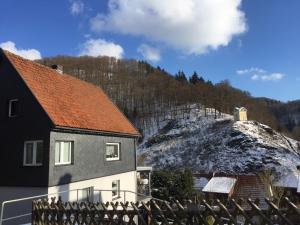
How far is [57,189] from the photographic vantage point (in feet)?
52.5

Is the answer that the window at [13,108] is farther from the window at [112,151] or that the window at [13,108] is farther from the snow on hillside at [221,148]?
the snow on hillside at [221,148]

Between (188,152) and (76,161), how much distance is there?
52.1 meters

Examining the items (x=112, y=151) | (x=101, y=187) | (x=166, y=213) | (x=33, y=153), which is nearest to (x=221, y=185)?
(x=112, y=151)

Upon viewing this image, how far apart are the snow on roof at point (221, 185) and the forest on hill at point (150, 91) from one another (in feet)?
174

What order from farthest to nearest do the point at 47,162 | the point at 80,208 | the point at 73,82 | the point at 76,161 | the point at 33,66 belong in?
1. the point at 73,82
2. the point at 33,66
3. the point at 76,161
4. the point at 47,162
5. the point at 80,208

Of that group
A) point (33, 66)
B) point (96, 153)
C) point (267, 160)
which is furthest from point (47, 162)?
point (267, 160)

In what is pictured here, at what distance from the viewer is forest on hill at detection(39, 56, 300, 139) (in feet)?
308

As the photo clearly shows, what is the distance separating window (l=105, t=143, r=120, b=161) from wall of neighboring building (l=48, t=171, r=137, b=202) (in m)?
1.16

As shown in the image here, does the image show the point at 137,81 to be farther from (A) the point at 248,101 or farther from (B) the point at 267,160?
(B) the point at 267,160

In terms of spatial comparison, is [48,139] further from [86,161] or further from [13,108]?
[13,108]

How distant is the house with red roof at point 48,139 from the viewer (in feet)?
53.0

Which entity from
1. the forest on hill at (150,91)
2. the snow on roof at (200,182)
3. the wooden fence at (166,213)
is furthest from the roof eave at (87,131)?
the forest on hill at (150,91)

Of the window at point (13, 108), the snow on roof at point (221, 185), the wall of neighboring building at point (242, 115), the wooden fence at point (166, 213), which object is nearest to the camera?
the wooden fence at point (166, 213)

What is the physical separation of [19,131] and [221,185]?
24.4 meters
